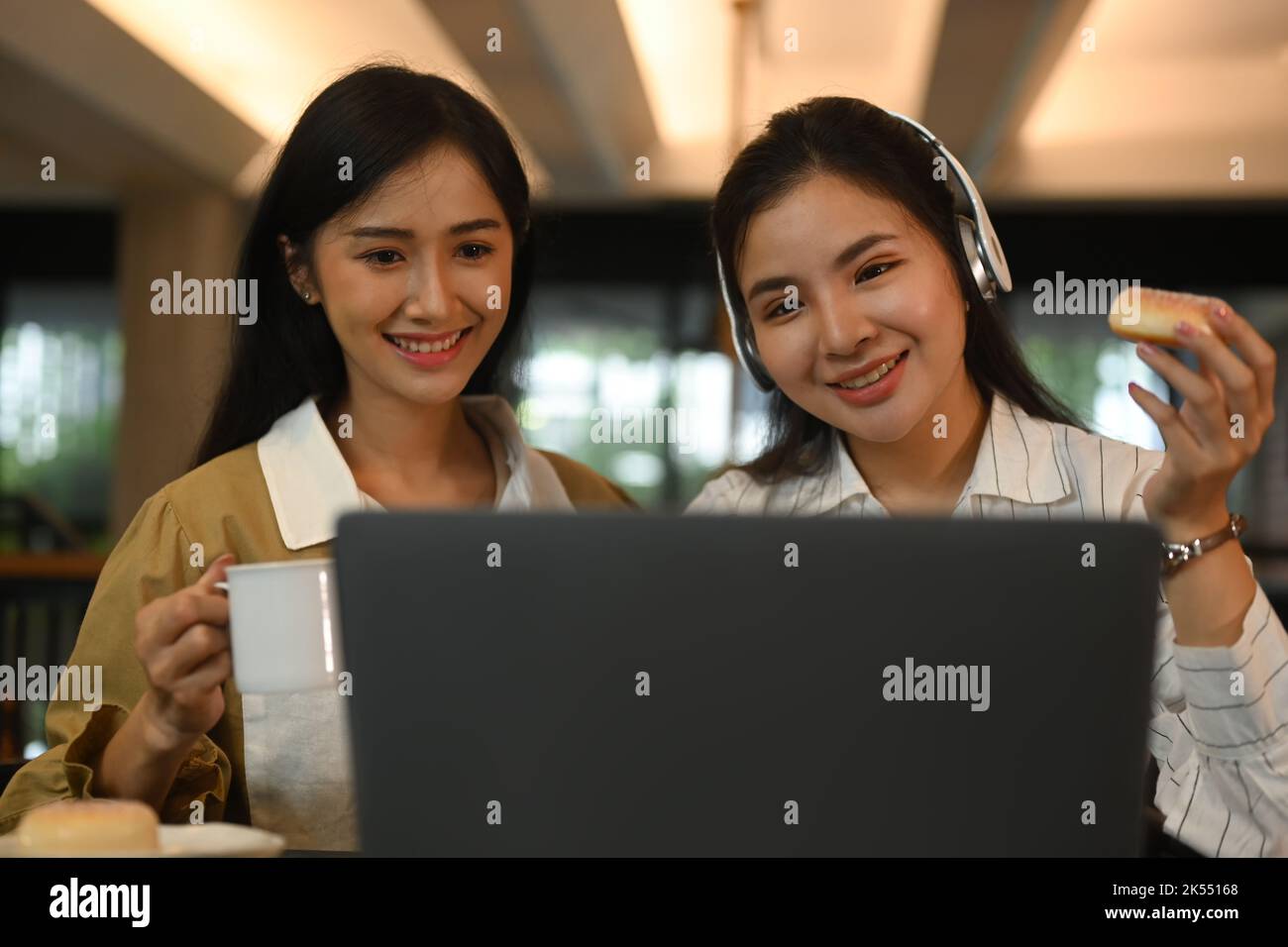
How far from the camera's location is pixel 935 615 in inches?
28.4

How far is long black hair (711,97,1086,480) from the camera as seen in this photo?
1.49 m

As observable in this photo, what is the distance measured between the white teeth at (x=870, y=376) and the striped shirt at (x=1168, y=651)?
157 millimetres

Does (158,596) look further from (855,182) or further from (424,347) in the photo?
(855,182)

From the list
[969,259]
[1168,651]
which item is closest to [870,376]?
[969,259]

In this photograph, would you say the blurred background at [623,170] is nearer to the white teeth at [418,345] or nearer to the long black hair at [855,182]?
the white teeth at [418,345]

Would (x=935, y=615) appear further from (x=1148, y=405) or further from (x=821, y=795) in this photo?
(x=1148, y=405)

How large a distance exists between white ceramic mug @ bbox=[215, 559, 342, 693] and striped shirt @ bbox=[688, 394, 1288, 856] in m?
0.39

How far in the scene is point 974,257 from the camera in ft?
4.82

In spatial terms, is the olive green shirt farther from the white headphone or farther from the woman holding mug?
the white headphone

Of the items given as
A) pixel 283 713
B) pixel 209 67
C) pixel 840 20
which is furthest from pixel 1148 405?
pixel 209 67

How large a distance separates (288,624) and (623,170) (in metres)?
6.38

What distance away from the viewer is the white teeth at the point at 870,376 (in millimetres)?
1434

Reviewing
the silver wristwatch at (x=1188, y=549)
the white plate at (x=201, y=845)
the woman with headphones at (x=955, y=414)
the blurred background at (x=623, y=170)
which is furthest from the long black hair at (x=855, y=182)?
the blurred background at (x=623, y=170)

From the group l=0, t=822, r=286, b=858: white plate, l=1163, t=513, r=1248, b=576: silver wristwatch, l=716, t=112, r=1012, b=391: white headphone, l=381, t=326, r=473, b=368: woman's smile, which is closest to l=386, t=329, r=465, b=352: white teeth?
l=381, t=326, r=473, b=368: woman's smile
